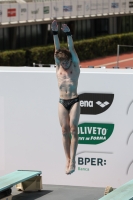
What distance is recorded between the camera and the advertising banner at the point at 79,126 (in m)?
16.7

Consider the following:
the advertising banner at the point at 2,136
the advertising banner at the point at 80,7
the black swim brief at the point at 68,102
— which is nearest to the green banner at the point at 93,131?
the advertising banner at the point at 2,136

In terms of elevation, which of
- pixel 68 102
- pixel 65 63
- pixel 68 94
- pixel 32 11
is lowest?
pixel 32 11

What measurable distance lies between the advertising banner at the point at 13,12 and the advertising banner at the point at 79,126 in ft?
73.7

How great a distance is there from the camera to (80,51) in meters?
43.4

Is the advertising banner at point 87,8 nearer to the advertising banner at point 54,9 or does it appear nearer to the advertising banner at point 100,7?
the advertising banner at point 100,7

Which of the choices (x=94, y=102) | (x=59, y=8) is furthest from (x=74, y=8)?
(x=94, y=102)

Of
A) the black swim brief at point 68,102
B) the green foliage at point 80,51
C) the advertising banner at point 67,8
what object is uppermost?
the black swim brief at point 68,102

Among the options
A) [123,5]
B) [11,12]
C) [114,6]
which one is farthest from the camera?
[123,5]

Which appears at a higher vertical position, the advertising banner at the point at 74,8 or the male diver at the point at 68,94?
the male diver at the point at 68,94

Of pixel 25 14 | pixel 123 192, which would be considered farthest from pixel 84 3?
pixel 123 192

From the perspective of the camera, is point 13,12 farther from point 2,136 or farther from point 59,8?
point 2,136

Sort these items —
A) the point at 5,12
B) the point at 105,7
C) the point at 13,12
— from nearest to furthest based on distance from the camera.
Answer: the point at 5,12, the point at 13,12, the point at 105,7

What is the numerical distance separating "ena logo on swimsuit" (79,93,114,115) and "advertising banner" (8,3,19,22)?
2321 centimetres

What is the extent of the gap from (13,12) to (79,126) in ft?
78.0
